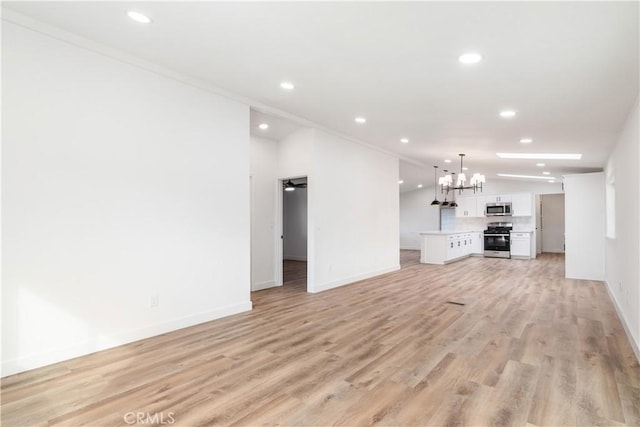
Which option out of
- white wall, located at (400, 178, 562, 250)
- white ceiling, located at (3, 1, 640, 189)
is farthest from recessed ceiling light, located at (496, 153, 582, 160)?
white wall, located at (400, 178, 562, 250)

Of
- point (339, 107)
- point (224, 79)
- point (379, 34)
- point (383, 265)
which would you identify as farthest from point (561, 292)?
point (224, 79)

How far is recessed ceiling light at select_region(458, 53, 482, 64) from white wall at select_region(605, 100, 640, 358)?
176cm

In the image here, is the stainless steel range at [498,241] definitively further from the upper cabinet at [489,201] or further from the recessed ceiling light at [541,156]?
the recessed ceiling light at [541,156]

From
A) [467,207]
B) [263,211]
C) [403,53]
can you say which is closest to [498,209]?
[467,207]

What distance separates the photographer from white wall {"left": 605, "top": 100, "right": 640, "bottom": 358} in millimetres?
3176

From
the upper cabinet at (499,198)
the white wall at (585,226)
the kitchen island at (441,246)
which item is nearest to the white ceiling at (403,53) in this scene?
the white wall at (585,226)

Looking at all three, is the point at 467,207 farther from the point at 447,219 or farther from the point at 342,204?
the point at 342,204

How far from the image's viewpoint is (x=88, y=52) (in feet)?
9.88

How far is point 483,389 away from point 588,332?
2.19m

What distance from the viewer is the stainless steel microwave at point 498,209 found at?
10.9 metres

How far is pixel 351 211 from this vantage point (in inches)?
254

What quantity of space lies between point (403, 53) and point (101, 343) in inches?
149

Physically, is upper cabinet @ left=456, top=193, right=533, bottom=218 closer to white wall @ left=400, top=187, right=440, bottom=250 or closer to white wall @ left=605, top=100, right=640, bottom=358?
white wall @ left=400, top=187, right=440, bottom=250

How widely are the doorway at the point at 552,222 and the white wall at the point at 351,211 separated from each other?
26.7 feet
